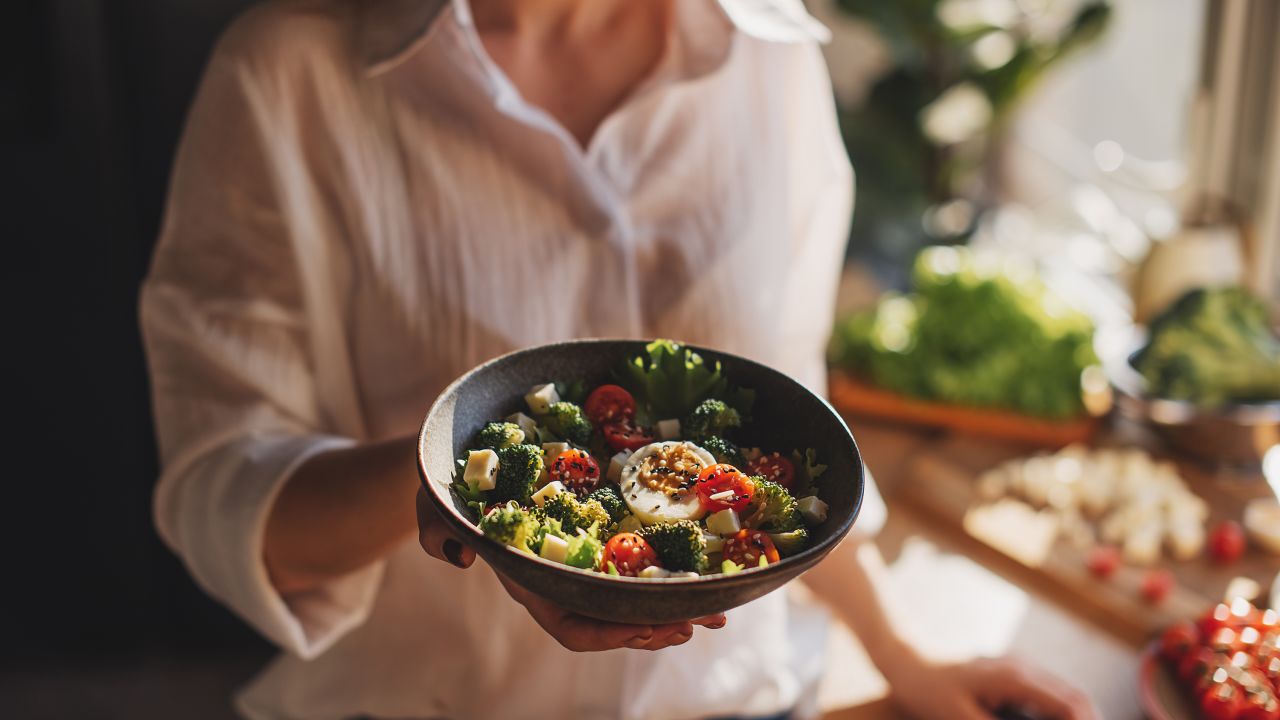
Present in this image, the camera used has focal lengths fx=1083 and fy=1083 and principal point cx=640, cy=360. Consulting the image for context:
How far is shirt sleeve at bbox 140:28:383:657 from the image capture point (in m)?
1.21

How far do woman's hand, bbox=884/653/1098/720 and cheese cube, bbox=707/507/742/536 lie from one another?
652 mm

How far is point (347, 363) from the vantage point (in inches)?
52.1

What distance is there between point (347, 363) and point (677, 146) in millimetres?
497

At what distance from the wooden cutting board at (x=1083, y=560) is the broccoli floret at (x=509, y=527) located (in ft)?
3.76

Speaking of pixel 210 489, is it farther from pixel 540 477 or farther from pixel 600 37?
pixel 600 37

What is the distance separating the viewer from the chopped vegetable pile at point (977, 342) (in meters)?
2.12

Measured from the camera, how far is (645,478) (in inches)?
Answer: 34.5

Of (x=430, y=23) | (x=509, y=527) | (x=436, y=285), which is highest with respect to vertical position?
(x=430, y=23)

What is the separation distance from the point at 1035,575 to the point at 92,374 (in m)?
2.24

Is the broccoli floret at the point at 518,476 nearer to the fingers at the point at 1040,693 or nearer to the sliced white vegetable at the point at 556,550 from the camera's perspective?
the sliced white vegetable at the point at 556,550

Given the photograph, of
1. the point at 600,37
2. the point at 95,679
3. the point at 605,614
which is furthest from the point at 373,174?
the point at 95,679

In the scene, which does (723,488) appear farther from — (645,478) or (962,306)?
(962,306)

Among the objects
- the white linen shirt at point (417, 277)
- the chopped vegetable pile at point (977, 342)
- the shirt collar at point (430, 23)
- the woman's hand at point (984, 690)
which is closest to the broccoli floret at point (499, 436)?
the white linen shirt at point (417, 277)

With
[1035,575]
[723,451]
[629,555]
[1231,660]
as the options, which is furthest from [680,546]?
[1035,575]
